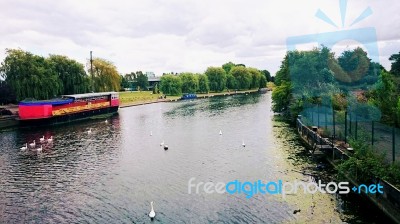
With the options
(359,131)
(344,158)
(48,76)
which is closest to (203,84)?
(48,76)

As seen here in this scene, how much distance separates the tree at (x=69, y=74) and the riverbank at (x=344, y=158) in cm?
5008

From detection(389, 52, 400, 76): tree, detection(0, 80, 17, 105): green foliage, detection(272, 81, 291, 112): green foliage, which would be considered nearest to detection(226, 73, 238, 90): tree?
detection(389, 52, 400, 76): tree

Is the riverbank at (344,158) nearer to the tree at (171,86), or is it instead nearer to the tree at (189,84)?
the tree at (171,86)

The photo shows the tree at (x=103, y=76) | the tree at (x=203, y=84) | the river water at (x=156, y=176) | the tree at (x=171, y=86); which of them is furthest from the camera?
A: the tree at (x=203, y=84)

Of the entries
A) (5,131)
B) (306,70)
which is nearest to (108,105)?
(5,131)

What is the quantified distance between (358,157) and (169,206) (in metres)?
12.1

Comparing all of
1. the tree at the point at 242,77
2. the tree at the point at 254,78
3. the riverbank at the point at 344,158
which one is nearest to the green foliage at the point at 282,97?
the riverbank at the point at 344,158

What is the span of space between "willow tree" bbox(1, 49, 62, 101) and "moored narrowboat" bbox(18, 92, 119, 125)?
197 inches

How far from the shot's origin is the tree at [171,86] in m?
125

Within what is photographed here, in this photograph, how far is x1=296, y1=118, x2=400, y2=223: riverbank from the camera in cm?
1793

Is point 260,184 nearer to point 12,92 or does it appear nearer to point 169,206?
point 169,206

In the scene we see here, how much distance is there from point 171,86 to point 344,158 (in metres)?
103

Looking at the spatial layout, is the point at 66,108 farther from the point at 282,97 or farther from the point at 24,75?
A: the point at 282,97

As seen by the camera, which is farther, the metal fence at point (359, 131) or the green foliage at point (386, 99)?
the green foliage at point (386, 99)
